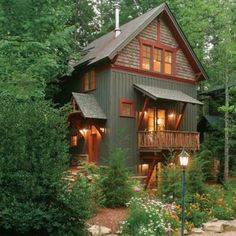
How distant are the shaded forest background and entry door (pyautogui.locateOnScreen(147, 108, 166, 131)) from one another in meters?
3.60

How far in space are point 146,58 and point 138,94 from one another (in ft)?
7.76

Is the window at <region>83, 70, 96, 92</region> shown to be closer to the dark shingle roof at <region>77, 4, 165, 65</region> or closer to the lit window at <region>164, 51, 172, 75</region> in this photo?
the dark shingle roof at <region>77, 4, 165, 65</region>

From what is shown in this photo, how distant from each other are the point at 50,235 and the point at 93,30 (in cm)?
3075

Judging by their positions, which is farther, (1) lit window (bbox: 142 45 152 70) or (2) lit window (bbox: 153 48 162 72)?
(2) lit window (bbox: 153 48 162 72)

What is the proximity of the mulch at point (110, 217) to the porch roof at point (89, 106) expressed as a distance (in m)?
7.27

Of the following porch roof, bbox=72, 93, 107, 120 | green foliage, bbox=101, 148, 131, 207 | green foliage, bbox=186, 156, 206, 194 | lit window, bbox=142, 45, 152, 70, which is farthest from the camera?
Answer: lit window, bbox=142, 45, 152, 70

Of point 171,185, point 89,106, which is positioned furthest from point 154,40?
point 171,185

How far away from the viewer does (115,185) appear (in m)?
13.0

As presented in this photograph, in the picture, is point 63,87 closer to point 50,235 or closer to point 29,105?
point 29,105

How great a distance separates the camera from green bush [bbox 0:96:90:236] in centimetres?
854

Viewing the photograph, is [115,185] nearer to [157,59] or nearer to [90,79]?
[90,79]

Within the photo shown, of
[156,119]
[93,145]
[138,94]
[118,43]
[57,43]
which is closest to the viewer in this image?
[57,43]

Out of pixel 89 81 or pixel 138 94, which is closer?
pixel 138 94

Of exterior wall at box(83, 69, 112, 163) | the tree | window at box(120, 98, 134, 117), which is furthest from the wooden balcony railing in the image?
the tree
